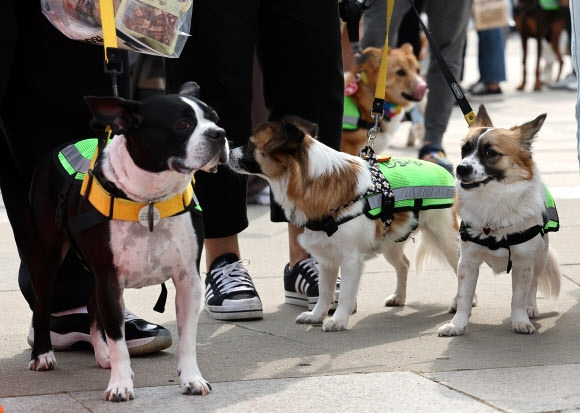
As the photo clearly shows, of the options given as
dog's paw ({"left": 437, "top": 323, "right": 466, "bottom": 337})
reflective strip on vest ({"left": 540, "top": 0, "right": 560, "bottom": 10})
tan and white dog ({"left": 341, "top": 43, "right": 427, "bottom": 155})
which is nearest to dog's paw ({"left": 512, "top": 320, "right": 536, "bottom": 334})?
dog's paw ({"left": 437, "top": 323, "right": 466, "bottom": 337})

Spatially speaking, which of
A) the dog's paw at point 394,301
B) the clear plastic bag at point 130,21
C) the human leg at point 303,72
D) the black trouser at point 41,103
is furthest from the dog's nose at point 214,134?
the dog's paw at point 394,301

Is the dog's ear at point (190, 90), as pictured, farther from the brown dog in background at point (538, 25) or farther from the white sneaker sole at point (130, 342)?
the brown dog in background at point (538, 25)

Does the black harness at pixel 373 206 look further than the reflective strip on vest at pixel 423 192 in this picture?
No

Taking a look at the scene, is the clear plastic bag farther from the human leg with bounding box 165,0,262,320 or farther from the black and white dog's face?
the human leg with bounding box 165,0,262,320

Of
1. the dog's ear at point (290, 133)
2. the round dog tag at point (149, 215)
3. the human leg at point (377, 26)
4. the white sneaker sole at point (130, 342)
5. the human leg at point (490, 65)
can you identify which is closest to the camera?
the round dog tag at point (149, 215)

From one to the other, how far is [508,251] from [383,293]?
40.3 inches

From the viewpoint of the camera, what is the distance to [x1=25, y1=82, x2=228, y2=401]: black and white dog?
3400 millimetres

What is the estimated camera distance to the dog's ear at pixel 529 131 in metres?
4.48

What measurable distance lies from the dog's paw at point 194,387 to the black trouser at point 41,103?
0.94m

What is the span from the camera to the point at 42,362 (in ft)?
13.1

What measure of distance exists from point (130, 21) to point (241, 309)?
1.64m

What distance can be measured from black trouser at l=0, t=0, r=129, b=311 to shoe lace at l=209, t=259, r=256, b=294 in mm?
768

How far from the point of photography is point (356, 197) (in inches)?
188

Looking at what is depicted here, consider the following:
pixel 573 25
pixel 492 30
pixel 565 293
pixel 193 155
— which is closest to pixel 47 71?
pixel 193 155
